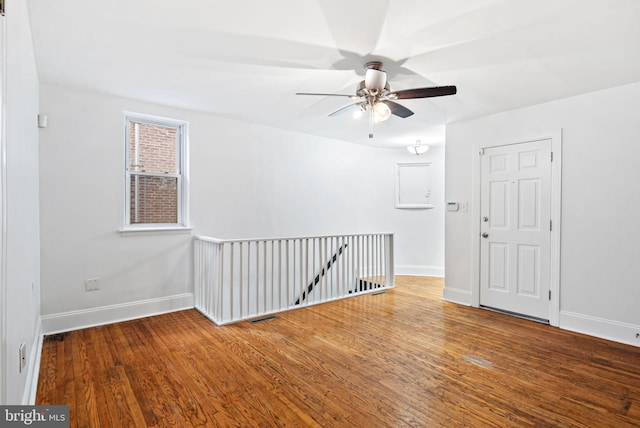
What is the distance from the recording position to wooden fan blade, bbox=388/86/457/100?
8.22 ft

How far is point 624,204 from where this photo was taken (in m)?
3.06

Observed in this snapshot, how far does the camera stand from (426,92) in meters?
2.58

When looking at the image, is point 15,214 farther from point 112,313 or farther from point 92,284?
point 112,313

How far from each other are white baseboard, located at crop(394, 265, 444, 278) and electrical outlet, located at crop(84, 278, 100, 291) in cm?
489

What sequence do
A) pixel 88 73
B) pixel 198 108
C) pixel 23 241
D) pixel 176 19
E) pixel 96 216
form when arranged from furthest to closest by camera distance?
pixel 198 108
pixel 96 216
pixel 88 73
pixel 176 19
pixel 23 241

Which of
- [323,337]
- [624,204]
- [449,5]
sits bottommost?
[323,337]

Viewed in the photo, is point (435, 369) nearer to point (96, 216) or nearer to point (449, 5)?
point (449, 5)

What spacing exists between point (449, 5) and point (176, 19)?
67.1 inches

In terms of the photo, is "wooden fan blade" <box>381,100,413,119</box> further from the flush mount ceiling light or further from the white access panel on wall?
A: the white access panel on wall

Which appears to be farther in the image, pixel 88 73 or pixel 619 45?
pixel 88 73

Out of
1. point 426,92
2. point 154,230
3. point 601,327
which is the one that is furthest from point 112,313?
point 601,327

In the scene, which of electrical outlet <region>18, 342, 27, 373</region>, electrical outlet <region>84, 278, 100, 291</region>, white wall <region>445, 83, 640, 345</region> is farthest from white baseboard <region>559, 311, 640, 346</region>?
→ electrical outlet <region>84, 278, 100, 291</region>

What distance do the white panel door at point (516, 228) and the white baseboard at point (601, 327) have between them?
0.22 meters

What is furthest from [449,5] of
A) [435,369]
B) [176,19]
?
[435,369]
